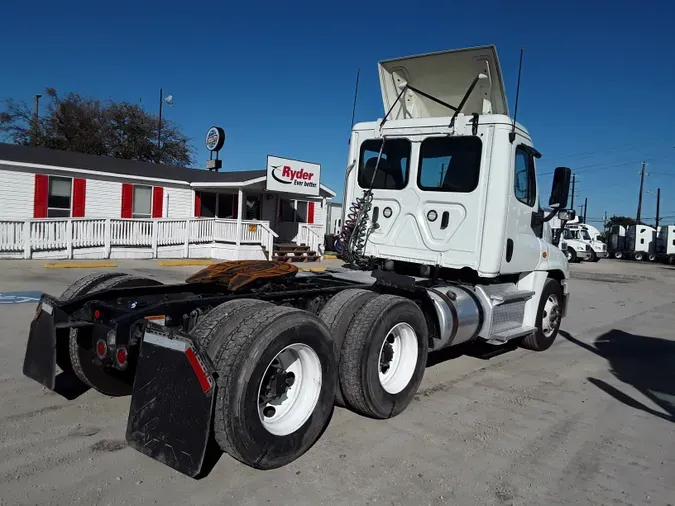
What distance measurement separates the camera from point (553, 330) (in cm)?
793

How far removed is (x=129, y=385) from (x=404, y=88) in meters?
4.95

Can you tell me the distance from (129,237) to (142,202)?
9.35ft

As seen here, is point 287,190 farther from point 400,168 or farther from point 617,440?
point 617,440

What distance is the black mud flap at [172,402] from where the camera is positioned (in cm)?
300

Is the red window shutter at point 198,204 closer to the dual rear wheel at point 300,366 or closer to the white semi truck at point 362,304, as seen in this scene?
the white semi truck at point 362,304

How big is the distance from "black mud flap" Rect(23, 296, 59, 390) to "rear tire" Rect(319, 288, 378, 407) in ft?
6.71

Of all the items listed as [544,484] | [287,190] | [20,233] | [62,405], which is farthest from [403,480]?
[287,190]

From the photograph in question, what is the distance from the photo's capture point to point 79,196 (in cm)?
1841

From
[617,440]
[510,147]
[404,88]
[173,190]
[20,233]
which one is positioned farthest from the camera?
[173,190]

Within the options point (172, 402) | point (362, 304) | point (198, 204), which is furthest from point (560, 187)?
point (198, 204)

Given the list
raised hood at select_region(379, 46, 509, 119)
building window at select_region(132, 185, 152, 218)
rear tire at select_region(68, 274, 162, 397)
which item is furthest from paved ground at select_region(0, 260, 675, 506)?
building window at select_region(132, 185, 152, 218)

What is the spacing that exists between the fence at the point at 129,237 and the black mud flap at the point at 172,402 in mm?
14264

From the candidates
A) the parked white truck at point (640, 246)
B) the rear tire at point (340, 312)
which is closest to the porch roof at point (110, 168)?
the rear tire at point (340, 312)

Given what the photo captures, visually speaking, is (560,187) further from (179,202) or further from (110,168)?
(179,202)
